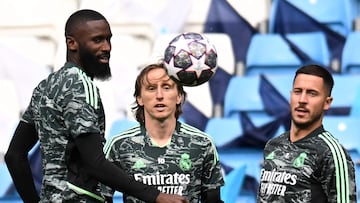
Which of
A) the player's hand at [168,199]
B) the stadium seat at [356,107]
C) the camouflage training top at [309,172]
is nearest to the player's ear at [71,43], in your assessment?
the player's hand at [168,199]

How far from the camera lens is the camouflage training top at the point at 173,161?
4461 mm

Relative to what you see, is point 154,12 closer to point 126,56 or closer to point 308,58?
point 126,56

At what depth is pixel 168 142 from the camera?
4547mm

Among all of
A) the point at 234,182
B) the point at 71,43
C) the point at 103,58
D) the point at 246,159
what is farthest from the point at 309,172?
the point at 246,159

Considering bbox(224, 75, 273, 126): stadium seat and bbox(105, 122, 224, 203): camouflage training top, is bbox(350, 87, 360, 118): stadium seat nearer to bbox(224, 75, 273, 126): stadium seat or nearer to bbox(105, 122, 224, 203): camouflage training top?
bbox(224, 75, 273, 126): stadium seat

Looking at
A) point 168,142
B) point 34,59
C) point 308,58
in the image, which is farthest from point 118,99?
point 168,142

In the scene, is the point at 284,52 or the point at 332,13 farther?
the point at 332,13

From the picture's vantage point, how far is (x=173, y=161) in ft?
14.7

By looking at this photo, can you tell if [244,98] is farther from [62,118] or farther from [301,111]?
[62,118]

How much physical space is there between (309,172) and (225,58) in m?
4.67

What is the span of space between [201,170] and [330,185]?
24.4 inches

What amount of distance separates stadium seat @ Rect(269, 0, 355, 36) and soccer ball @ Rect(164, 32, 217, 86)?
4.43 metres

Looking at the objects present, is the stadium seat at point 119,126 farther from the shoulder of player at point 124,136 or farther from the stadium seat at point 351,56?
the shoulder of player at point 124,136

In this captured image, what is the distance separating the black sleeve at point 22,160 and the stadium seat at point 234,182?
3288 mm
